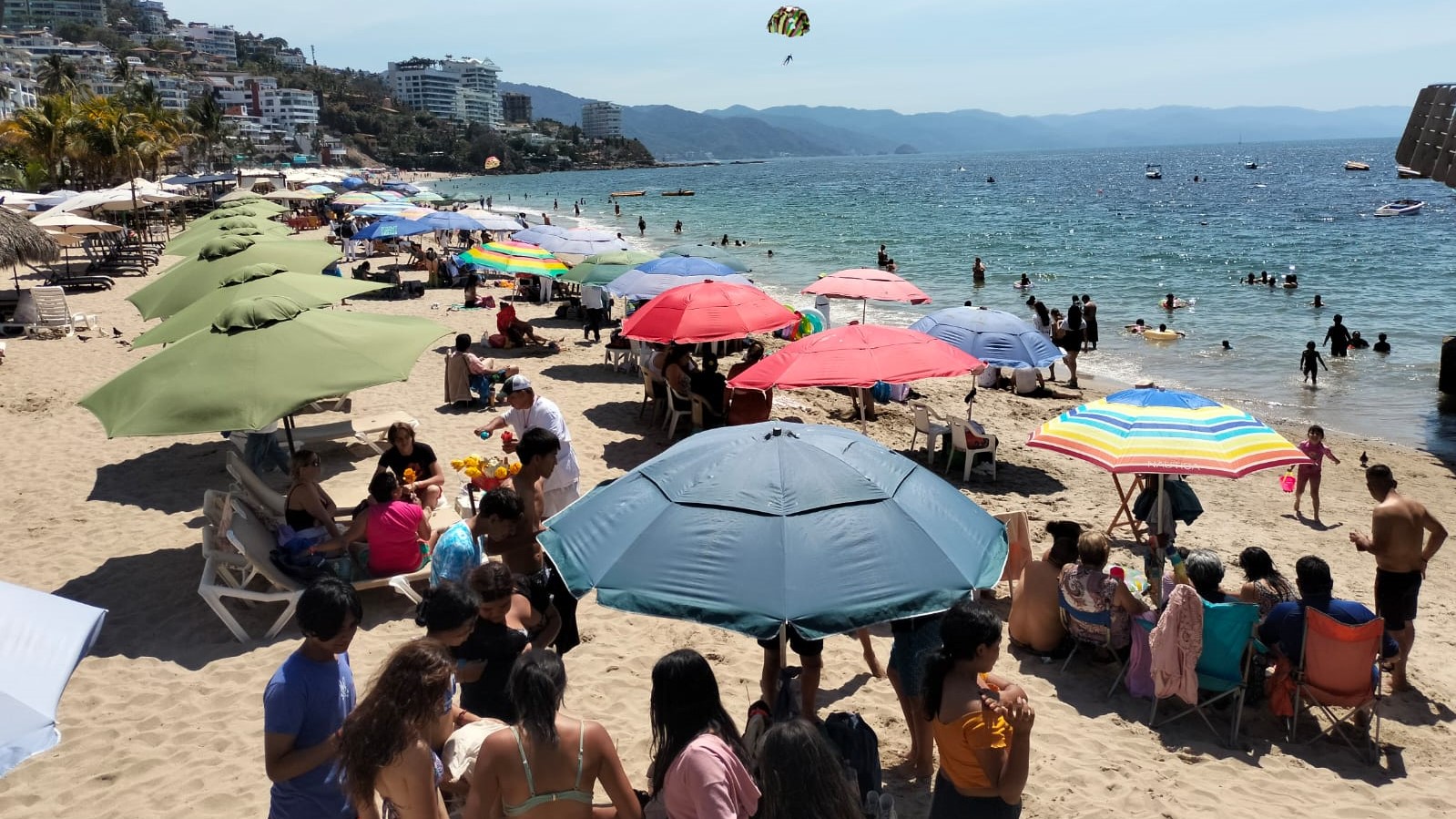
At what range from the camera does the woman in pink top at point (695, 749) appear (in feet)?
9.53

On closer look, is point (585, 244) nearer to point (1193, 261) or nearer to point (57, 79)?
point (1193, 261)

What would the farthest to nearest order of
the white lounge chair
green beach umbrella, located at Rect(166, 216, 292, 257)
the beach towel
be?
1. green beach umbrella, located at Rect(166, 216, 292, 257)
2. the white lounge chair
3. the beach towel

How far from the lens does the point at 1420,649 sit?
6520mm

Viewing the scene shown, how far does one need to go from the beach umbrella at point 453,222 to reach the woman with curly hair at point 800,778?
20.3m

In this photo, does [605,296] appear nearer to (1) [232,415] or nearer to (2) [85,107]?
(1) [232,415]

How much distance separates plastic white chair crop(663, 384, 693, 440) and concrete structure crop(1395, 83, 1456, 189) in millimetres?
9134

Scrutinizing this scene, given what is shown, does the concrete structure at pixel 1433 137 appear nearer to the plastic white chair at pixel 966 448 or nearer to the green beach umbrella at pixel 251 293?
the plastic white chair at pixel 966 448

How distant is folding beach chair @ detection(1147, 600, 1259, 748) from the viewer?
5.11 metres

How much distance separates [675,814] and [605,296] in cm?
1543

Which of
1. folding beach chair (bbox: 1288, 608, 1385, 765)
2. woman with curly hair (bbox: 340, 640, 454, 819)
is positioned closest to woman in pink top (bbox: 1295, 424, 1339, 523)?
folding beach chair (bbox: 1288, 608, 1385, 765)

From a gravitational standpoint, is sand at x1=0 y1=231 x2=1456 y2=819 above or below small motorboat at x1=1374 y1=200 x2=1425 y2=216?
below

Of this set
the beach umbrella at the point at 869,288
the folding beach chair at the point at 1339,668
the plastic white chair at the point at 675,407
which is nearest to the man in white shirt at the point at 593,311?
the beach umbrella at the point at 869,288

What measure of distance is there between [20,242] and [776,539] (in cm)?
1928

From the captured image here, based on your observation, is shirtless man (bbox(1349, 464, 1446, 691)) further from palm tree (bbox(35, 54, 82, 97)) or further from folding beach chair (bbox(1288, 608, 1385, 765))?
palm tree (bbox(35, 54, 82, 97))
